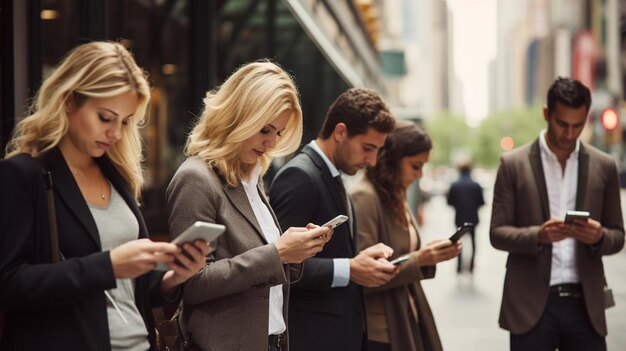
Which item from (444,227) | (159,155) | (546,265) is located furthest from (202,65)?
(444,227)

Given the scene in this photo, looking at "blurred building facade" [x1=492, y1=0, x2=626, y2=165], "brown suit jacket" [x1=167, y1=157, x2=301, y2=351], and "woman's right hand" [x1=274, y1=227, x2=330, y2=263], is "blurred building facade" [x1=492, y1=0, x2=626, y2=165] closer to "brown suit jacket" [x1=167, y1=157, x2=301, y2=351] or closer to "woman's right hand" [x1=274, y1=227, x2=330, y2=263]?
"woman's right hand" [x1=274, y1=227, x2=330, y2=263]

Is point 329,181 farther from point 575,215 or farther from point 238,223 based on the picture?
point 575,215

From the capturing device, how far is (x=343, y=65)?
1761 cm

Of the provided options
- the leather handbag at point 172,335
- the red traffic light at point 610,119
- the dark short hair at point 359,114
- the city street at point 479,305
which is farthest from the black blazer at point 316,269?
the red traffic light at point 610,119

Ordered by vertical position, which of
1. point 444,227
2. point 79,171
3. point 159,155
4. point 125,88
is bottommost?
point 444,227

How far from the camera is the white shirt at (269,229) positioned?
3.34m

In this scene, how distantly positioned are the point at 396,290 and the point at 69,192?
8.01 feet

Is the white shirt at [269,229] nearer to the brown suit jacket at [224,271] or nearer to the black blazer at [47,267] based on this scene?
the brown suit jacket at [224,271]

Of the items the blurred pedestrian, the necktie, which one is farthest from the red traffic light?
the blurred pedestrian

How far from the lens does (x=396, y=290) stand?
4.66 meters

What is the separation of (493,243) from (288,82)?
2.03m

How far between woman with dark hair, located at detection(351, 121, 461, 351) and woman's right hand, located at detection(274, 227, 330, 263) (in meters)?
1.34

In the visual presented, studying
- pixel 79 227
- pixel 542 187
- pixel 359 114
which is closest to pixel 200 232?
pixel 79 227

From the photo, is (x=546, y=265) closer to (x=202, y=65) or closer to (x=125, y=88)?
(x=125, y=88)
